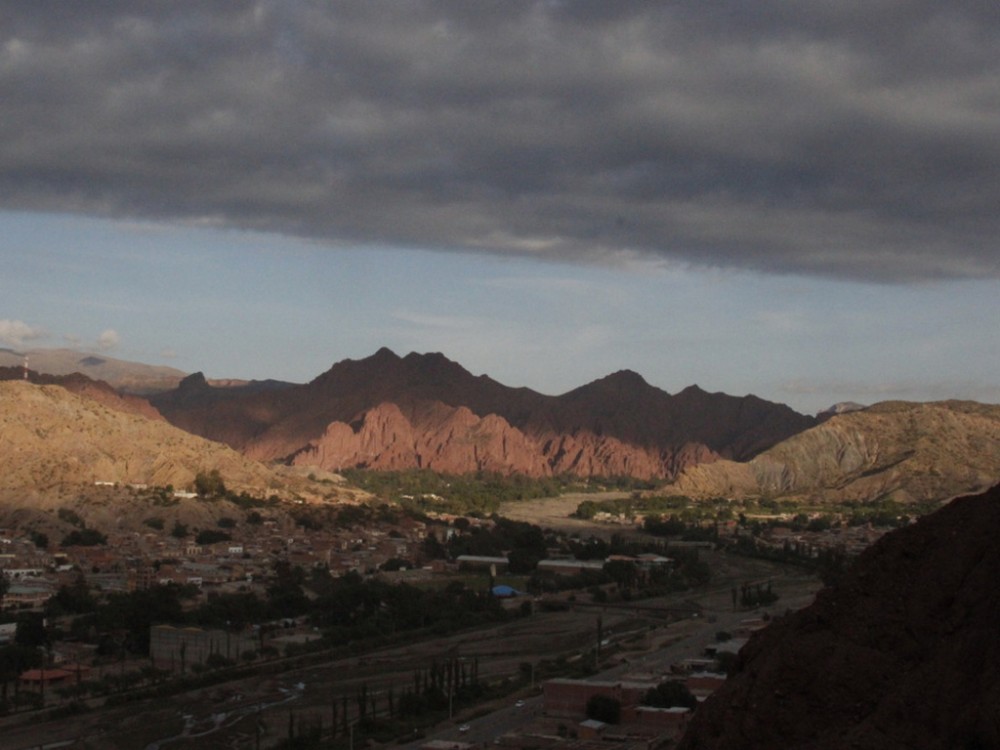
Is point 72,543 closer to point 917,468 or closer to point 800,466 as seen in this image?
point 917,468

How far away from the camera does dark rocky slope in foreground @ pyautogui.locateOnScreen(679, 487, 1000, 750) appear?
12.3 metres

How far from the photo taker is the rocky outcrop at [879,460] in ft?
493

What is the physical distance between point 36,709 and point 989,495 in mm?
37745

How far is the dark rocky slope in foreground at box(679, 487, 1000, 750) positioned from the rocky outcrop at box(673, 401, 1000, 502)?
130737mm

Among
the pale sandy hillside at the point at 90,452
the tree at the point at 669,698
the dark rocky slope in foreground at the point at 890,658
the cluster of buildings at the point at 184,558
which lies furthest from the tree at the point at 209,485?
the dark rocky slope in foreground at the point at 890,658

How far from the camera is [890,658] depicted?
13234mm

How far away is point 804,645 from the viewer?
13.7 meters

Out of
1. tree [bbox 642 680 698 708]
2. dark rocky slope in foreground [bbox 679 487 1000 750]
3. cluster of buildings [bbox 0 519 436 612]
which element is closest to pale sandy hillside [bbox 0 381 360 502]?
cluster of buildings [bbox 0 519 436 612]

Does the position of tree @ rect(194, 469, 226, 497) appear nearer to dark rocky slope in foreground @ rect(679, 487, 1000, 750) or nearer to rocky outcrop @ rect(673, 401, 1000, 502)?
rocky outcrop @ rect(673, 401, 1000, 502)

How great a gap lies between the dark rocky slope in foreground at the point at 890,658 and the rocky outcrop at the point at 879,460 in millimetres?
130737

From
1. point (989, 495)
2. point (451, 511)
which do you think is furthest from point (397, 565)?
point (989, 495)

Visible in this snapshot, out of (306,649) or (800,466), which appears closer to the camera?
(306,649)

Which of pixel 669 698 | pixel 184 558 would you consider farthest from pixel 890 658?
pixel 184 558

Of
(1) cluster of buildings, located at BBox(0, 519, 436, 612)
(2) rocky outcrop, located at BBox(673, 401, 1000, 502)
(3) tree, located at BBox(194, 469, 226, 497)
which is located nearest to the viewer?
(1) cluster of buildings, located at BBox(0, 519, 436, 612)
